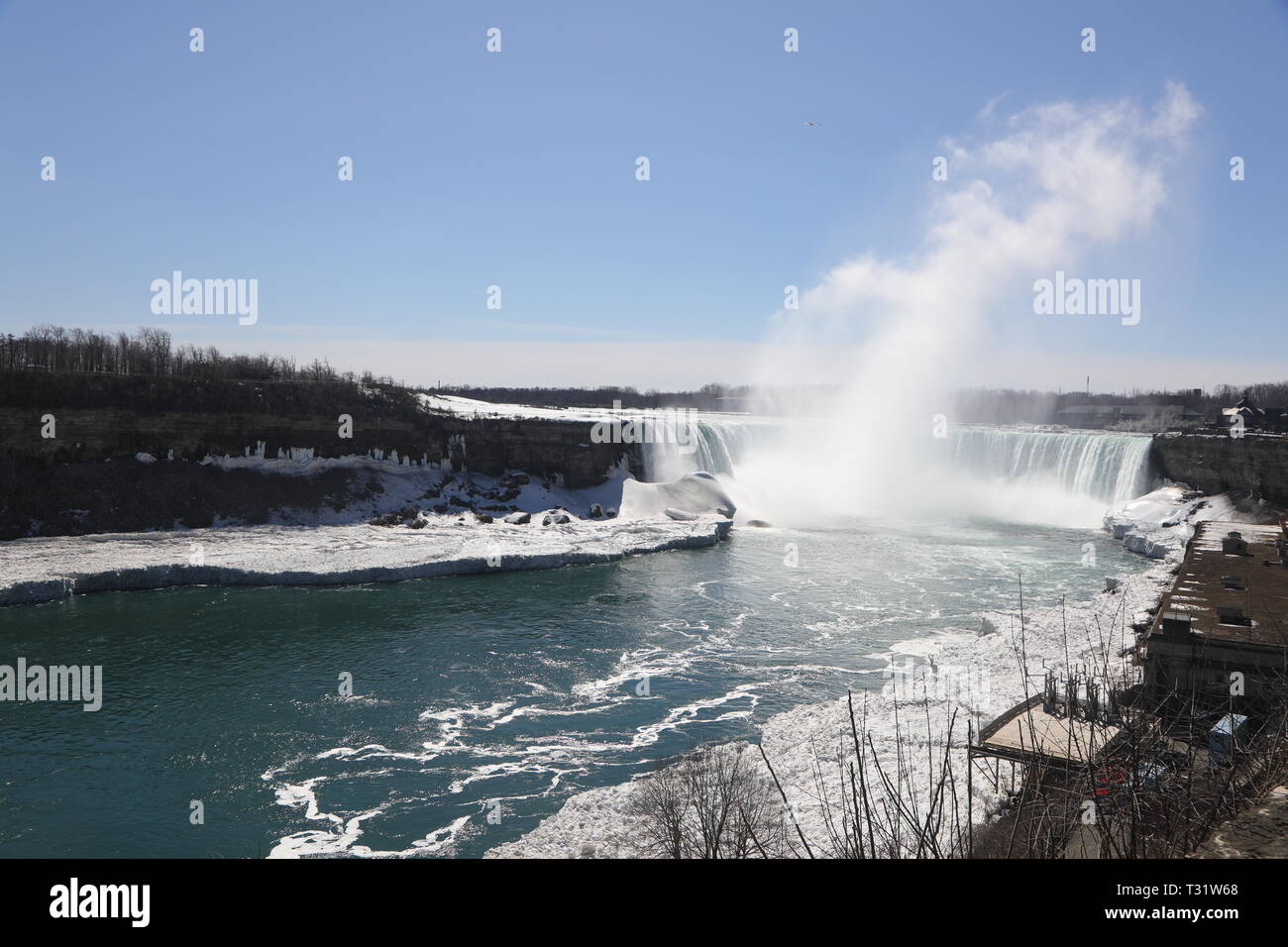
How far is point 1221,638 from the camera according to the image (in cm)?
1434

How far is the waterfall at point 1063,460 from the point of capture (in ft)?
149

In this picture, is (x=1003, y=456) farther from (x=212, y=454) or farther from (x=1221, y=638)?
(x=212, y=454)

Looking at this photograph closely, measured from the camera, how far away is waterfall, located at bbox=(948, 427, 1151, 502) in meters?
45.4

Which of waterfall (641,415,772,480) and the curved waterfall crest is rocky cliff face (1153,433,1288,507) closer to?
the curved waterfall crest

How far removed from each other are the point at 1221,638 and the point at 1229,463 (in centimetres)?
3340

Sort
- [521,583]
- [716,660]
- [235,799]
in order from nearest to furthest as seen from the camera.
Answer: [235,799] < [716,660] < [521,583]

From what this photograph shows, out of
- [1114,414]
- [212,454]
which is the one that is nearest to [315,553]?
[212,454]

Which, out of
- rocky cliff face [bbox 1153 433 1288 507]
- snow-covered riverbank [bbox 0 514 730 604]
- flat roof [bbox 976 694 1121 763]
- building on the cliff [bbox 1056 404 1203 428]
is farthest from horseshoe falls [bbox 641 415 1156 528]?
building on the cliff [bbox 1056 404 1203 428]

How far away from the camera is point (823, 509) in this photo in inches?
1864

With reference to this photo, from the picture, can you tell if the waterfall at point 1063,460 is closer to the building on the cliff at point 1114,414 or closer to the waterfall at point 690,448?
the waterfall at point 690,448

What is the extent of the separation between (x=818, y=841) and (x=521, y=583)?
20.0m

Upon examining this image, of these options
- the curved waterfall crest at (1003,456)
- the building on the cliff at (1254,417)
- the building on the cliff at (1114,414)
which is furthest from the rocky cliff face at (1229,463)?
the building on the cliff at (1114,414)
